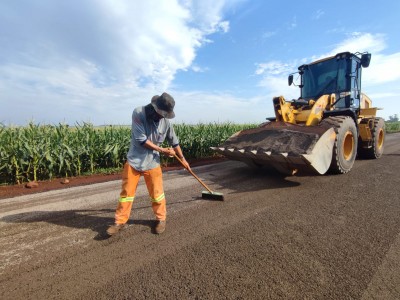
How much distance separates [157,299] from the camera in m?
1.93

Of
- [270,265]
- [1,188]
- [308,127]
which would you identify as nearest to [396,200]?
[308,127]

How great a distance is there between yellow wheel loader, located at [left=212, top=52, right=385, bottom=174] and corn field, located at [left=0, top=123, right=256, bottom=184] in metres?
3.79

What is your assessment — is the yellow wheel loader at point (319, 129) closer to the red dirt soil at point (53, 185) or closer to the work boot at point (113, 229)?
the work boot at point (113, 229)

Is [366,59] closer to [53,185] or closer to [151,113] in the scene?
[151,113]

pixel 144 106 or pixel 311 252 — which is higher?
pixel 144 106

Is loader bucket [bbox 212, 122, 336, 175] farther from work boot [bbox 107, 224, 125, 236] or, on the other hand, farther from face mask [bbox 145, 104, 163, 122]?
work boot [bbox 107, 224, 125, 236]

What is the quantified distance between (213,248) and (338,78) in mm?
6617

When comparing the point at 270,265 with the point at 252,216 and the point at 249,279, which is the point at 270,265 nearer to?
the point at 249,279

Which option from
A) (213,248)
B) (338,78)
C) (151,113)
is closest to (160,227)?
(213,248)

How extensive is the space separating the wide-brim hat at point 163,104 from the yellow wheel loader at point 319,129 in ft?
8.31

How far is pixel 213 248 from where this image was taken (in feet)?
8.76

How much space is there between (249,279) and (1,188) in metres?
6.11

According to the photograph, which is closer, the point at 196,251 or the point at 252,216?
the point at 196,251

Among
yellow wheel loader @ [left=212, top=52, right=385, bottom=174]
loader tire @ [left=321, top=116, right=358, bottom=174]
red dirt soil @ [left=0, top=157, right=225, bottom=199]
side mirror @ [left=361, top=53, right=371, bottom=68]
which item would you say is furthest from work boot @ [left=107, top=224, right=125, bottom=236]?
side mirror @ [left=361, top=53, right=371, bottom=68]
